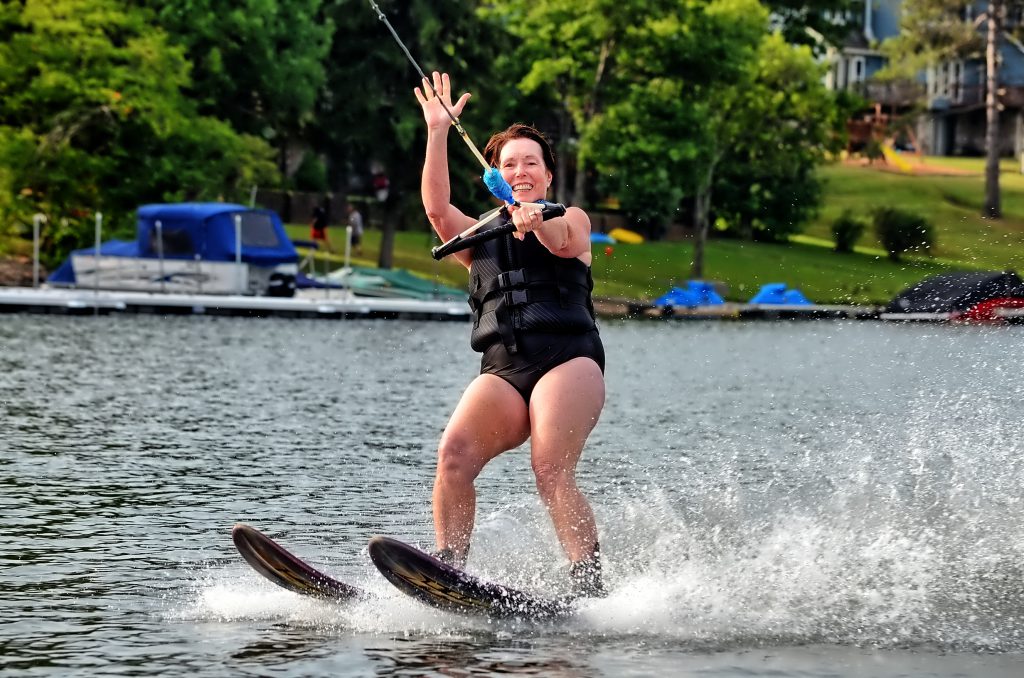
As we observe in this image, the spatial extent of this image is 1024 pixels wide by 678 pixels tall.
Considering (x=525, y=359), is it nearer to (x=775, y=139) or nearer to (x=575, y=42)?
(x=575, y=42)

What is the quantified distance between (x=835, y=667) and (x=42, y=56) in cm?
4520

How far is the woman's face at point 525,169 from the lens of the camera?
8375 millimetres

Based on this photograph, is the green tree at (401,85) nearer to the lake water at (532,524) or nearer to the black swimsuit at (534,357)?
the lake water at (532,524)

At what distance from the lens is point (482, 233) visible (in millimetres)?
8188

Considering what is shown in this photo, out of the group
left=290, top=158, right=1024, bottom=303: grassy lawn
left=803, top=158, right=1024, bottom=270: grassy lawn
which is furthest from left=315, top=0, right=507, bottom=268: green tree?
left=803, top=158, right=1024, bottom=270: grassy lawn

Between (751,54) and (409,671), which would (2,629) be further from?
(751,54)

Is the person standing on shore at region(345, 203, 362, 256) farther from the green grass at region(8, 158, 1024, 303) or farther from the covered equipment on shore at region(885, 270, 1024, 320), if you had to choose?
the covered equipment on shore at region(885, 270, 1024, 320)

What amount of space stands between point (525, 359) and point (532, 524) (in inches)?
123

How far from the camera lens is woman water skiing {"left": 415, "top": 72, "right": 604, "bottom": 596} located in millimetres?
8391

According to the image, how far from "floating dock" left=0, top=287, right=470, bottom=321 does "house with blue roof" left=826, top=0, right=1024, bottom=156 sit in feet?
186

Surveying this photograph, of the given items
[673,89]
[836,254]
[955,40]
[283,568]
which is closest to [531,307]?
[283,568]


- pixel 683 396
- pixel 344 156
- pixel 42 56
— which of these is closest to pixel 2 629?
pixel 683 396

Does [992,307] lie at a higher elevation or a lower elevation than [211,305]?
higher

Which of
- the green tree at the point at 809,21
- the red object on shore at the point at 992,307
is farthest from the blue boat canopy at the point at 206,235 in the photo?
the green tree at the point at 809,21
